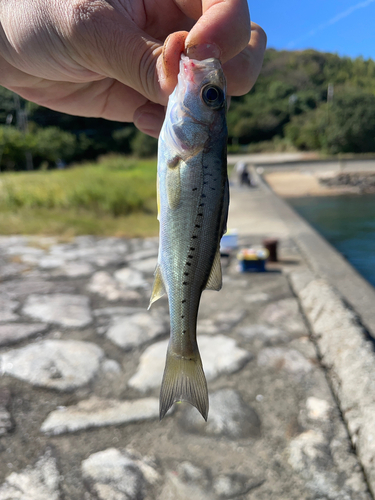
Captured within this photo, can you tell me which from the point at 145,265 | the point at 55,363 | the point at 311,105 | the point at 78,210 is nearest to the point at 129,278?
the point at 145,265

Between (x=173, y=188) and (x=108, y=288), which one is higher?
(x=173, y=188)

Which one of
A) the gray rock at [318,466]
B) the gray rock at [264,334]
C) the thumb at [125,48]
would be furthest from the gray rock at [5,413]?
the thumb at [125,48]

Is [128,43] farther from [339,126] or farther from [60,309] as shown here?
[339,126]

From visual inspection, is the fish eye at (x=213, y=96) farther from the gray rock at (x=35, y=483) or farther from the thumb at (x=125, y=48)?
the gray rock at (x=35, y=483)

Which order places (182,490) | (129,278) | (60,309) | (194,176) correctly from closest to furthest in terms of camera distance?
(194,176) < (182,490) < (60,309) < (129,278)

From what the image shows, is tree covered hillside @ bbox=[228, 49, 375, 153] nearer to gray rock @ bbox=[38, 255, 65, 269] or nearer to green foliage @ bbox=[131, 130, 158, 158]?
gray rock @ bbox=[38, 255, 65, 269]

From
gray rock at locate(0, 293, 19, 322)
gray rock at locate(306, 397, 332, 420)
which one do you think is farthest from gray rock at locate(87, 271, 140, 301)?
gray rock at locate(306, 397, 332, 420)

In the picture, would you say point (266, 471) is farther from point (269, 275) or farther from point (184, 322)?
point (269, 275)
